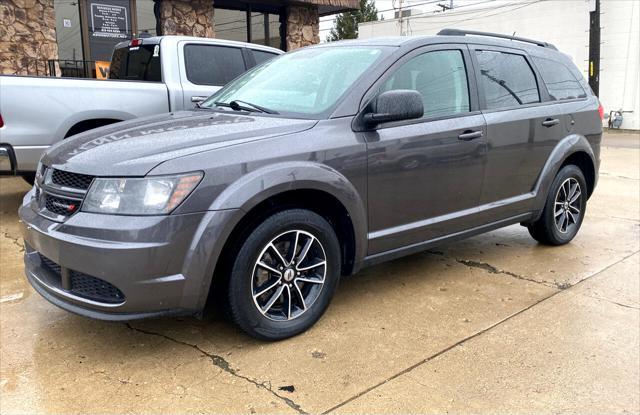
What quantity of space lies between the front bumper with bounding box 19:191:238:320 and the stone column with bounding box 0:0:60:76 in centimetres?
763

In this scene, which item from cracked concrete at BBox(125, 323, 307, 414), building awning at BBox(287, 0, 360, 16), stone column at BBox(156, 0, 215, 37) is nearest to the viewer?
cracked concrete at BBox(125, 323, 307, 414)

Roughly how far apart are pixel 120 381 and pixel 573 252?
13.1 feet

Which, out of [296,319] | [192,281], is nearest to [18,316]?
[192,281]

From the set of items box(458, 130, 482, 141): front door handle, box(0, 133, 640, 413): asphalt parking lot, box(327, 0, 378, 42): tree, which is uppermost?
box(327, 0, 378, 42): tree

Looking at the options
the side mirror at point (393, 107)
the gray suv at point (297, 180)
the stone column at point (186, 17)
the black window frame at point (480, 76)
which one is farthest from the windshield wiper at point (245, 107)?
the stone column at point (186, 17)

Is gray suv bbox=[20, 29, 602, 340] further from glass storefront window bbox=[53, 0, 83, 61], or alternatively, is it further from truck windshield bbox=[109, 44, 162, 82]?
glass storefront window bbox=[53, 0, 83, 61]

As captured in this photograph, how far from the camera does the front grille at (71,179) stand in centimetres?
278

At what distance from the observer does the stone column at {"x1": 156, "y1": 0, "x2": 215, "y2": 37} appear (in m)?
10.4

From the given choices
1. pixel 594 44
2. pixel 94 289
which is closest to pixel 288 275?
pixel 94 289

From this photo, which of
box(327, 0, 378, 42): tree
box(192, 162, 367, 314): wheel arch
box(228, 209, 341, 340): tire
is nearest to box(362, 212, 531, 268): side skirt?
box(192, 162, 367, 314): wheel arch

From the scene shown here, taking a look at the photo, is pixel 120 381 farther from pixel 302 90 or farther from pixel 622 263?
pixel 622 263

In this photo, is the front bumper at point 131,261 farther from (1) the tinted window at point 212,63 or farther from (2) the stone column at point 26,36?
(2) the stone column at point 26,36

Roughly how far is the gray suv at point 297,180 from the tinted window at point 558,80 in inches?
1.9

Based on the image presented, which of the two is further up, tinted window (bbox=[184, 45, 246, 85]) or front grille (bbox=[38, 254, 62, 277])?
tinted window (bbox=[184, 45, 246, 85])
